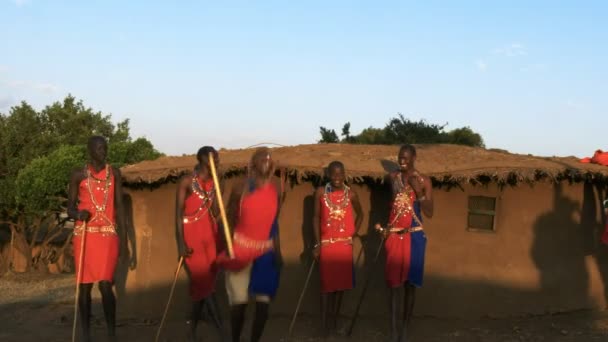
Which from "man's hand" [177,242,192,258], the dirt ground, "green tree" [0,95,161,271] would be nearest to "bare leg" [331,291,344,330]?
the dirt ground

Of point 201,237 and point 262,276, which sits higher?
point 201,237

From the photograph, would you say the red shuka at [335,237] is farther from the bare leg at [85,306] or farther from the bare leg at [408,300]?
the bare leg at [85,306]

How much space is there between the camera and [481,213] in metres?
7.18

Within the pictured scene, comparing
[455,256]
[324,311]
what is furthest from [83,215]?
[455,256]

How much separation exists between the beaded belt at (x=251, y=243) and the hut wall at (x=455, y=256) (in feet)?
7.09

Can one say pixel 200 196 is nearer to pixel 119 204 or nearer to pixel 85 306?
pixel 119 204

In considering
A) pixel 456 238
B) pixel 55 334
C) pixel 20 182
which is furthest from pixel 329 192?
pixel 20 182

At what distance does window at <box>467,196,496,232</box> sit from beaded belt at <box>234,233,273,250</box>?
2.97 m

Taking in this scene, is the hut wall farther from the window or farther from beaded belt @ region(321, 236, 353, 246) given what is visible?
beaded belt @ region(321, 236, 353, 246)

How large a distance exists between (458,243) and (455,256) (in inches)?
5.6

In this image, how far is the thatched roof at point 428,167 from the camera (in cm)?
676

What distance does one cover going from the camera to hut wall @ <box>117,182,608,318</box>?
713 centimetres

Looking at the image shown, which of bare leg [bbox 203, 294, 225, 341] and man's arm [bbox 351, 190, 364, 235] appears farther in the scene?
man's arm [bbox 351, 190, 364, 235]

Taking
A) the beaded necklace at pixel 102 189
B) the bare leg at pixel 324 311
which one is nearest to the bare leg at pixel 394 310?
the bare leg at pixel 324 311
